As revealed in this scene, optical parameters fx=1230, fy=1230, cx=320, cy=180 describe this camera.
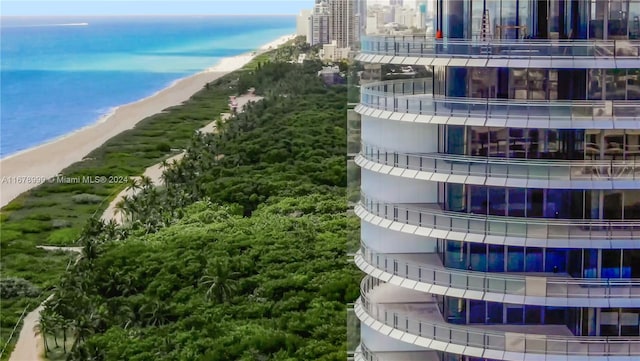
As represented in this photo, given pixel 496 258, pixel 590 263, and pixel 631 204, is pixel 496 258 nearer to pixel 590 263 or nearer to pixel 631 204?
pixel 590 263

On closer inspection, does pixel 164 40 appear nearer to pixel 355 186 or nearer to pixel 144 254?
A: pixel 144 254

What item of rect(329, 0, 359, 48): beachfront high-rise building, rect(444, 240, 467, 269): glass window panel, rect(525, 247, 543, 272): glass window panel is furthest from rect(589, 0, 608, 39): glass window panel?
rect(329, 0, 359, 48): beachfront high-rise building

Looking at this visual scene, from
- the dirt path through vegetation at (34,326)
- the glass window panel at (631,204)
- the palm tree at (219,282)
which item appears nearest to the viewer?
the glass window panel at (631,204)

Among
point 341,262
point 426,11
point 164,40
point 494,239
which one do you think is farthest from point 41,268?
point 164,40

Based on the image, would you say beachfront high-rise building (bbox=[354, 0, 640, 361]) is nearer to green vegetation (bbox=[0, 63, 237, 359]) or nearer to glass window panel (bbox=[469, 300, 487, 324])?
glass window panel (bbox=[469, 300, 487, 324])

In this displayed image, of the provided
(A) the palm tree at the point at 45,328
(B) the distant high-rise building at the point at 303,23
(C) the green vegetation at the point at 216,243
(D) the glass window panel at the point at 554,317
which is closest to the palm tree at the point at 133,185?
(C) the green vegetation at the point at 216,243

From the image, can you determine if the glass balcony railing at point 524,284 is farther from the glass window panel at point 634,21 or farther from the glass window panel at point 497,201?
the glass window panel at point 634,21
